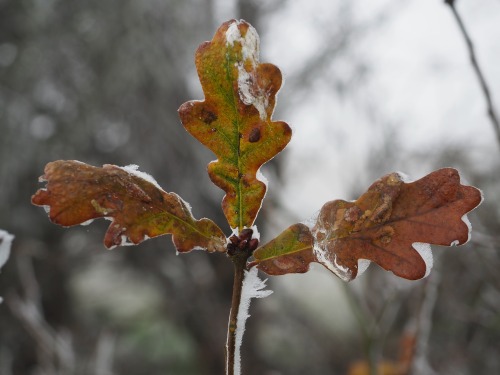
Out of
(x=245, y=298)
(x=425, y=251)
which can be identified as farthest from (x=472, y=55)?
(x=245, y=298)

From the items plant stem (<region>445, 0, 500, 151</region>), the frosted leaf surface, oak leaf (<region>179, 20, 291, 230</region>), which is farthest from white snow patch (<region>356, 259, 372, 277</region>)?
plant stem (<region>445, 0, 500, 151</region>)

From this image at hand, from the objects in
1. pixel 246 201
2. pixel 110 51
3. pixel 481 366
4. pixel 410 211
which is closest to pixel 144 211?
pixel 246 201

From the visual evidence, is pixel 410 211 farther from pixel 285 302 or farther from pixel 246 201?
pixel 285 302


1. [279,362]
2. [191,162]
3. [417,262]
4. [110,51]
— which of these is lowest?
[417,262]

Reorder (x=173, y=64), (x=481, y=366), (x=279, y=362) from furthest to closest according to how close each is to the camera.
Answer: (x=279, y=362)
(x=173, y=64)
(x=481, y=366)

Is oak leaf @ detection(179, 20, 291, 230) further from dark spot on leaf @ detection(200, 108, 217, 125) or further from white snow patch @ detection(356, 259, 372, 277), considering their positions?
white snow patch @ detection(356, 259, 372, 277)

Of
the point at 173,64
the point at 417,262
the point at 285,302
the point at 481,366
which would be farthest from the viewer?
the point at 285,302
